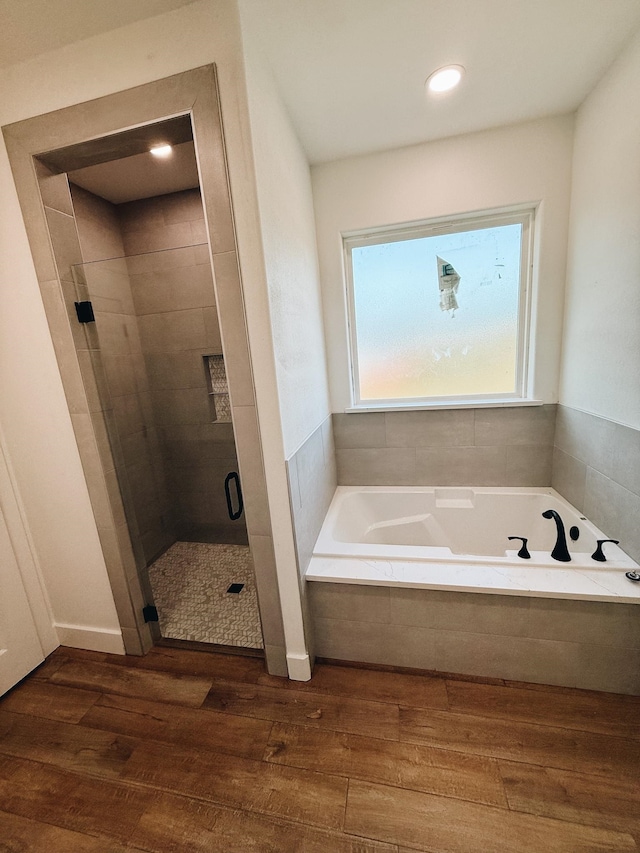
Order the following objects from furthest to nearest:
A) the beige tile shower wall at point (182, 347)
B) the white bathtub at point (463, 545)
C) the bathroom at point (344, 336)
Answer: the beige tile shower wall at point (182, 347) → the white bathtub at point (463, 545) → the bathroom at point (344, 336)

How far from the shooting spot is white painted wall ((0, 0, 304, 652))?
104cm

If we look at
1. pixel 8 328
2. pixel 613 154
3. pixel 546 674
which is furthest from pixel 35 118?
pixel 546 674

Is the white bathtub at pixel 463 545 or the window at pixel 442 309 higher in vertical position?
the window at pixel 442 309

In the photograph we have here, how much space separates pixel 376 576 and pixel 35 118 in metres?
2.31

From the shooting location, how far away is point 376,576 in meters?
1.42

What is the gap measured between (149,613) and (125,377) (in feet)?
4.43

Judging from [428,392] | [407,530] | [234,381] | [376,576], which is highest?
[234,381]

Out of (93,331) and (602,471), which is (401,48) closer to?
(93,331)

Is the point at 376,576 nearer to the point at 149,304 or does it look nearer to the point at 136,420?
the point at 136,420

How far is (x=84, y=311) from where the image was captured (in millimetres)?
1390

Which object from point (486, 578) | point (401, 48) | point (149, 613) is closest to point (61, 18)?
point (401, 48)

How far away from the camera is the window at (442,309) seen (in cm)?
198

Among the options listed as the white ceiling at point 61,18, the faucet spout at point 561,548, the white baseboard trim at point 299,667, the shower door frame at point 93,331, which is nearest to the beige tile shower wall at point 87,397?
the shower door frame at point 93,331

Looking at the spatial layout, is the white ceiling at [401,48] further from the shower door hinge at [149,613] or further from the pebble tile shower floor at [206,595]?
the shower door hinge at [149,613]
